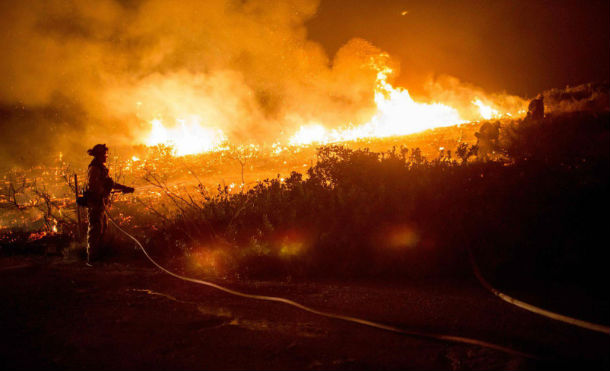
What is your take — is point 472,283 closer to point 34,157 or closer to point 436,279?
point 436,279

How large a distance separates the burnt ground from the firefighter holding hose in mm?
1886

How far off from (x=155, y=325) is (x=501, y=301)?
354cm

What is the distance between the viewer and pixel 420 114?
16344mm

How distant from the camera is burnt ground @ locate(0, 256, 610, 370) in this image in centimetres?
298

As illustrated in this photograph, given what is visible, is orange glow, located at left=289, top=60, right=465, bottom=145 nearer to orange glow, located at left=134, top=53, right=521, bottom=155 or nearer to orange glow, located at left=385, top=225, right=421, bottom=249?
orange glow, located at left=134, top=53, right=521, bottom=155

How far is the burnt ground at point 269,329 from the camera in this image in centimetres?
298

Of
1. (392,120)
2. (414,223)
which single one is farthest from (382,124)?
(414,223)

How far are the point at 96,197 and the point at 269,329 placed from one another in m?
5.20

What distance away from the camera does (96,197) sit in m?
7.26

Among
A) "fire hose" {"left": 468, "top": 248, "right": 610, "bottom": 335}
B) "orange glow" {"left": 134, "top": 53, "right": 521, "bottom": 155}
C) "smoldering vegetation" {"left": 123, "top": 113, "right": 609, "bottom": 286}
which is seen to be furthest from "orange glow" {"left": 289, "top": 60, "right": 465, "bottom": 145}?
"fire hose" {"left": 468, "top": 248, "right": 610, "bottom": 335}

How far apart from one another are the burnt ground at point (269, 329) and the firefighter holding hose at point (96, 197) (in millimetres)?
1886

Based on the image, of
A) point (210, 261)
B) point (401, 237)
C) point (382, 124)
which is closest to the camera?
point (401, 237)

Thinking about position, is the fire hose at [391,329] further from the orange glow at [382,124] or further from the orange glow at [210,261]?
the orange glow at [382,124]

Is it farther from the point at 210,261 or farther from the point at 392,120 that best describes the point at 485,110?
the point at 210,261
